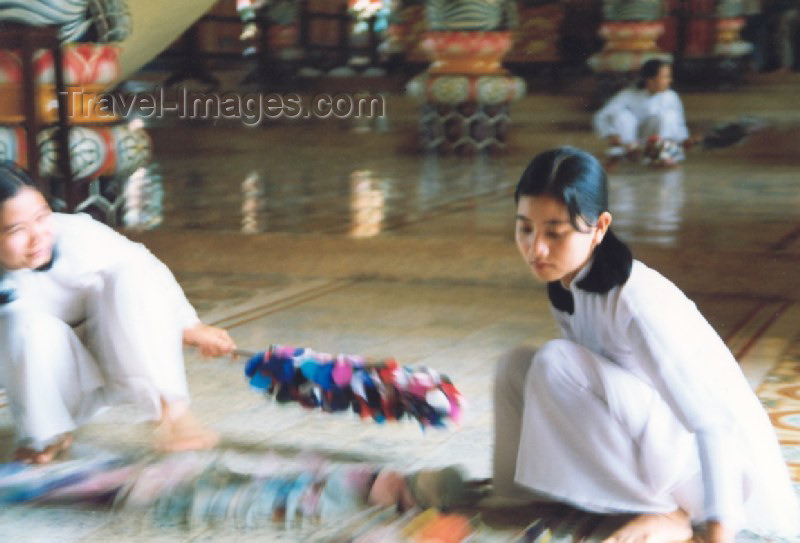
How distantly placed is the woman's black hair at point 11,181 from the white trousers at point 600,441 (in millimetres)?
960

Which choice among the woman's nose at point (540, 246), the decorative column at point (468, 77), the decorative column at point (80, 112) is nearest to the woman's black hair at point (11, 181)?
the woman's nose at point (540, 246)

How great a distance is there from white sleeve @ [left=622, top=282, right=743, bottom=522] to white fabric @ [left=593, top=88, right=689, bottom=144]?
580 centimetres

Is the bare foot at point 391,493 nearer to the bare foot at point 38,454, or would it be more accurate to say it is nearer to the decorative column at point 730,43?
the bare foot at point 38,454

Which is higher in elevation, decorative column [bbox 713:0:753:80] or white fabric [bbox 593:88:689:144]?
decorative column [bbox 713:0:753:80]

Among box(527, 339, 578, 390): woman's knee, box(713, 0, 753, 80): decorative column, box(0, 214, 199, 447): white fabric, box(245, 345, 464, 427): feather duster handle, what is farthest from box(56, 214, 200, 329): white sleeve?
box(713, 0, 753, 80): decorative column

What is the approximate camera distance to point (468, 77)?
27.8ft

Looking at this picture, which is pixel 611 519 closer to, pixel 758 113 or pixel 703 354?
pixel 703 354

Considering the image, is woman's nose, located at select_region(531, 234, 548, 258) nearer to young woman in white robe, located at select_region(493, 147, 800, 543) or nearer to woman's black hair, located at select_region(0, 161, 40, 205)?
young woman in white robe, located at select_region(493, 147, 800, 543)

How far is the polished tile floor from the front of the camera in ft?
8.55

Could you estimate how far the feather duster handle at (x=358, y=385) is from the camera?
2154 mm

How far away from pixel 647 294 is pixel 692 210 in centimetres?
372

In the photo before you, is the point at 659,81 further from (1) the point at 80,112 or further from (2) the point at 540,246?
(2) the point at 540,246

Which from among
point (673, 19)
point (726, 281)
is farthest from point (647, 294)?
point (673, 19)

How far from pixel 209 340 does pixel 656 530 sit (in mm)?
925
